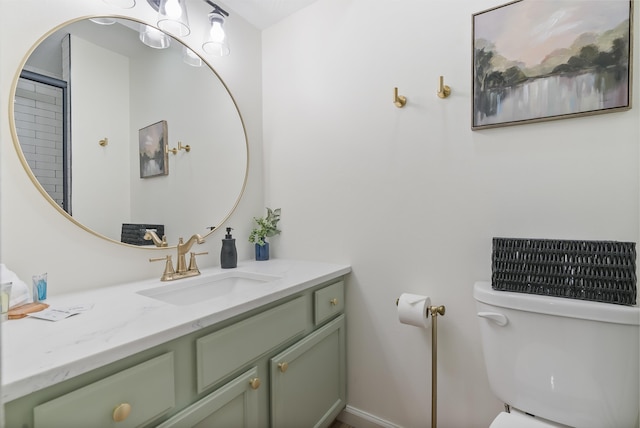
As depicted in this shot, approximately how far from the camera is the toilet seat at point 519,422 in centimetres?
99

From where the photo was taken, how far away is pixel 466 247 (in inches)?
53.6

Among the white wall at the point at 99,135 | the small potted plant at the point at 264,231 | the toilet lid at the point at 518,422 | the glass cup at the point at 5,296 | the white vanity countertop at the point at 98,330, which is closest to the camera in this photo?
the white vanity countertop at the point at 98,330

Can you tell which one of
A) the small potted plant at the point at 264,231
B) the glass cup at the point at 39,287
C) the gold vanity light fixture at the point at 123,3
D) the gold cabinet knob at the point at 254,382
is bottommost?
the gold cabinet knob at the point at 254,382

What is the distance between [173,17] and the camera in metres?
1.42

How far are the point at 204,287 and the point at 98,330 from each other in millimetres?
646

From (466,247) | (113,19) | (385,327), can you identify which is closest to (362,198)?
(466,247)

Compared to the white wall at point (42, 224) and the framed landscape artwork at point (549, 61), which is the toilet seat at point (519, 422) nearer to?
the framed landscape artwork at point (549, 61)

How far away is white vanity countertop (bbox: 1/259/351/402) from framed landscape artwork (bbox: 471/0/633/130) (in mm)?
1076

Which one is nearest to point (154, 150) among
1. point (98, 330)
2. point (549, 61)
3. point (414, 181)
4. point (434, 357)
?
point (98, 330)

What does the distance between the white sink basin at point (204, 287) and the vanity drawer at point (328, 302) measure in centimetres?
20

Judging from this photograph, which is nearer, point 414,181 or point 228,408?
point 228,408

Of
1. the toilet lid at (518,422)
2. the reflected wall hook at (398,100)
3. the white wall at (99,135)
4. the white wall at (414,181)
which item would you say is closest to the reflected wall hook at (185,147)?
the white wall at (99,135)

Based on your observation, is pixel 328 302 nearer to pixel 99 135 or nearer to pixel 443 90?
pixel 443 90

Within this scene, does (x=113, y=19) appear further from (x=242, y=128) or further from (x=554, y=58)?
(x=554, y=58)
